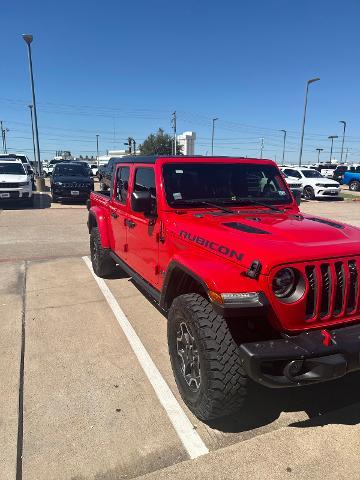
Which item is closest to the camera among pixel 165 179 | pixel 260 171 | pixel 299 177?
pixel 165 179

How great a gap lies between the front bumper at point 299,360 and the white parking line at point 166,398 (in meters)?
0.72

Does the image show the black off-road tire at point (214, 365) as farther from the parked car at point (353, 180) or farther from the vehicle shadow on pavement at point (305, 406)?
the parked car at point (353, 180)

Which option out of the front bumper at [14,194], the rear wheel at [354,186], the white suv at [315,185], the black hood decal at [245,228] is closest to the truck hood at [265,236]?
the black hood decal at [245,228]

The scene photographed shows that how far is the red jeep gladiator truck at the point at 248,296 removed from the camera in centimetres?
234

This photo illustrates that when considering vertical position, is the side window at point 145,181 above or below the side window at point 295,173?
above

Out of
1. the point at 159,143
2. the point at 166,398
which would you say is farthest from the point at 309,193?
the point at 159,143

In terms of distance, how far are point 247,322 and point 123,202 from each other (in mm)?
2614

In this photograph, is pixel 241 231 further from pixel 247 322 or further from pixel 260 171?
pixel 260 171

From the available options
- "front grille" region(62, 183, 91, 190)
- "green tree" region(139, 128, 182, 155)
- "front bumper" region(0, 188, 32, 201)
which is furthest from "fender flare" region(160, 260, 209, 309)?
"green tree" region(139, 128, 182, 155)

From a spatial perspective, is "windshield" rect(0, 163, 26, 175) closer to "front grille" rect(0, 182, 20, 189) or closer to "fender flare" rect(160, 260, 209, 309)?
"front grille" rect(0, 182, 20, 189)

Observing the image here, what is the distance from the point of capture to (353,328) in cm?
256

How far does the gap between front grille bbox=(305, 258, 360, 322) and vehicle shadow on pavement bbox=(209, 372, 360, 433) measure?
741 millimetres

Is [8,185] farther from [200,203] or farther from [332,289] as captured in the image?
[332,289]

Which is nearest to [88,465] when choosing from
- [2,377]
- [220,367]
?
[220,367]
